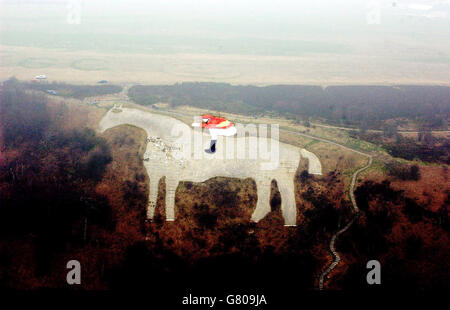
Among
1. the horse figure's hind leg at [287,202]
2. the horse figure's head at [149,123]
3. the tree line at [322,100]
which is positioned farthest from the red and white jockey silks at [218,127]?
the tree line at [322,100]

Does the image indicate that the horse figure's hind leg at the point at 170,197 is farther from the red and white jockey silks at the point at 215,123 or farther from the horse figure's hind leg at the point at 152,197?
the red and white jockey silks at the point at 215,123

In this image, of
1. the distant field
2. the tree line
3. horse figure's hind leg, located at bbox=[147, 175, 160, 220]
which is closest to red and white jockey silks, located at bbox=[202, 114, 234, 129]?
horse figure's hind leg, located at bbox=[147, 175, 160, 220]

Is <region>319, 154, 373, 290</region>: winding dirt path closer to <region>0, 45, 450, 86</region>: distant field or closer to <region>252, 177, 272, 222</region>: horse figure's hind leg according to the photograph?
<region>252, 177, 272, 222</region>: horse figure's hind leg

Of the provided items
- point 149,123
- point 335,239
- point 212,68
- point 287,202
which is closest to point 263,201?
point 287,202

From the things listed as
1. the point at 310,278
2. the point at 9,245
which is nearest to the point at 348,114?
the point at 310,278
